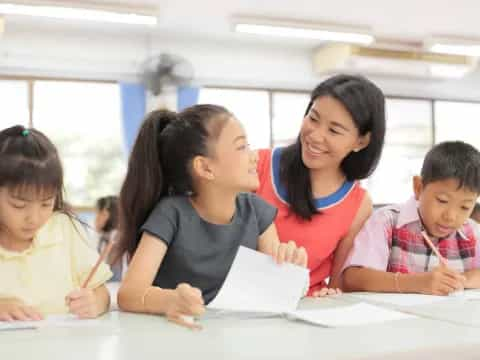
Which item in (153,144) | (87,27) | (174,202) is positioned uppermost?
(87,27)

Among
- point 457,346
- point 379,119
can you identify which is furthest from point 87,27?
point 457,346

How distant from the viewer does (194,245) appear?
130cm

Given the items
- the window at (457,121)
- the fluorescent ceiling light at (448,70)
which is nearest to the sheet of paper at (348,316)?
the fluorescent ceiling light at (448,70)

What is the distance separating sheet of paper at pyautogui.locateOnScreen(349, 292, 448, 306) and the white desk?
232 millimetres

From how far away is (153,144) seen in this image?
139 centimetres

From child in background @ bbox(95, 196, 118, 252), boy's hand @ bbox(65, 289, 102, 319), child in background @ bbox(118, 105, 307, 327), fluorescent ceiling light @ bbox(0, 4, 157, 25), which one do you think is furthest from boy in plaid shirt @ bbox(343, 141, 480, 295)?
fluorescent ceiling light @ bbox(0, 4, 157, 25)

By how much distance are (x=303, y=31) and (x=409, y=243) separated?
3.90 m

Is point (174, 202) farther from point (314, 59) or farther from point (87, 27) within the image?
point (314, 59)

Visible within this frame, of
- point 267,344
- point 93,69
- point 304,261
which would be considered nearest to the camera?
point 267,344

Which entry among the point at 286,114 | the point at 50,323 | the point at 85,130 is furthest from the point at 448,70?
the point at 50,323

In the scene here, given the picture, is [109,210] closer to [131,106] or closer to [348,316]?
[131,106]

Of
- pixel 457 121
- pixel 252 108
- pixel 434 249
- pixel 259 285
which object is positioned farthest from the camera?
pixel 457 121

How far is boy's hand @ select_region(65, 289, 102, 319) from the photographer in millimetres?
1055

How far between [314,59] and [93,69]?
90.4 inches
